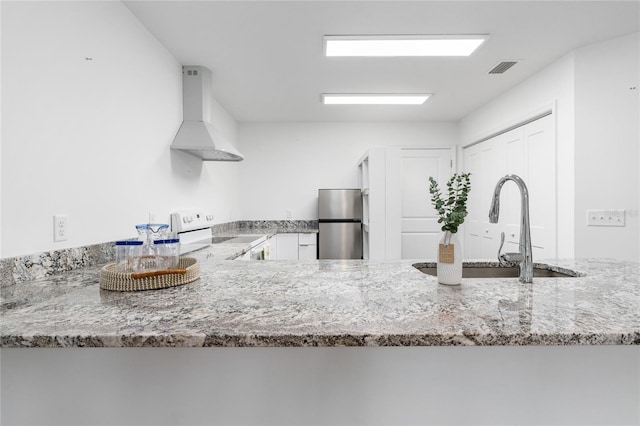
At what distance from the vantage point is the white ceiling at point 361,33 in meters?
1.96

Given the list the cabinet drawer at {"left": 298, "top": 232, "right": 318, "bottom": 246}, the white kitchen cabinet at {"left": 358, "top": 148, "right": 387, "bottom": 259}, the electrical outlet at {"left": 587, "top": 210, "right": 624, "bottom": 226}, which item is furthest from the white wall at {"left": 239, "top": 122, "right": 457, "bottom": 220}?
the electrical outlet at {"left": 587, "top": 210, "right": 624, "bottom": 226}

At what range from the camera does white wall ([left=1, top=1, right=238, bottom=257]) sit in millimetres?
1255

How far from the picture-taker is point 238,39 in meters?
2.31

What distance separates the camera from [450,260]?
1125 millimetres

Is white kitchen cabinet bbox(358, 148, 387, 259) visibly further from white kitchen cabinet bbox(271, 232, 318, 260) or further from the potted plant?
the potted plant

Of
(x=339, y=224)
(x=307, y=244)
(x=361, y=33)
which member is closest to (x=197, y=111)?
(x=361, y=33)

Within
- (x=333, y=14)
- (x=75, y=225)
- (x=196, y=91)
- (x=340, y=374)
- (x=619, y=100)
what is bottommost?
(x=340, y=374)

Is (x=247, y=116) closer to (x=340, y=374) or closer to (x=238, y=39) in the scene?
(x=238, y=39)

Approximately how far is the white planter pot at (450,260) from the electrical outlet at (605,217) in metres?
2.05

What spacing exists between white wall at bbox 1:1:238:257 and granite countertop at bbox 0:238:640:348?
1.23 feet

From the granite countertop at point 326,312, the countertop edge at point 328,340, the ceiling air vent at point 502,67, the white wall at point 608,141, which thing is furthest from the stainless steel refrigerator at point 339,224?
the countertop edge at point 328,340

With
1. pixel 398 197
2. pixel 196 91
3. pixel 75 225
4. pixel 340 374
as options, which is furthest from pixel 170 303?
pixel 398 197

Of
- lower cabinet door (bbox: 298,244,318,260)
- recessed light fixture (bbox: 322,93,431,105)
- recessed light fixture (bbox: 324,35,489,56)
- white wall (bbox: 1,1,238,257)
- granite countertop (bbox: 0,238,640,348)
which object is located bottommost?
lower cabinet door (bbox: 298,244,318,260)

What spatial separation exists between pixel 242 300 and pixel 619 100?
3016mm
